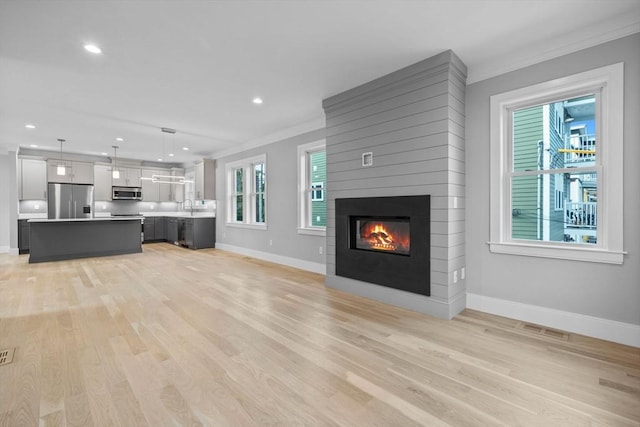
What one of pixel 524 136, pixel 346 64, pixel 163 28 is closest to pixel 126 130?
pixel 163 28

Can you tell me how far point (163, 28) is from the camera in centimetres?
256

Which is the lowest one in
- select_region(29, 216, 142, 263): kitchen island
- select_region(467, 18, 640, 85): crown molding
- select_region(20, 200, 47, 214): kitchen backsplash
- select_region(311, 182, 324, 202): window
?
select_region(29, 216, 142, 263): kitchen island

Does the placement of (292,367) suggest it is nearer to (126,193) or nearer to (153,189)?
(126,193)

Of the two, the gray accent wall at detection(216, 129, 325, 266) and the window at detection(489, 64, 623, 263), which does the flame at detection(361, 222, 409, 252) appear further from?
the gray accent wall at detection(216, 129, 325, 266)

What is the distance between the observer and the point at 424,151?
321cm

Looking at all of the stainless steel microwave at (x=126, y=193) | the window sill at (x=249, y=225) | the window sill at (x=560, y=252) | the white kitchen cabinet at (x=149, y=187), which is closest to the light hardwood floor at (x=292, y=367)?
the window sill at (x=560, y=252)

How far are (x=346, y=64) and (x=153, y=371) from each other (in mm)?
3359

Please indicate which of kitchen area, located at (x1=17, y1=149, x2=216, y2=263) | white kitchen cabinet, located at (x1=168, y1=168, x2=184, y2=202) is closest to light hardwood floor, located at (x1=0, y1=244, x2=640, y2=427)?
kitchen area, located at (x1=17, y1=149, x2=216, y2=263)

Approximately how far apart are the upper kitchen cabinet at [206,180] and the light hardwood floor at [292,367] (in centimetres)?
482

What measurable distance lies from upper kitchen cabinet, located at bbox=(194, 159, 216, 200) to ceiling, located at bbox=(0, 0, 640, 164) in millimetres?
3537

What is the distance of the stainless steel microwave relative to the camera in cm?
889

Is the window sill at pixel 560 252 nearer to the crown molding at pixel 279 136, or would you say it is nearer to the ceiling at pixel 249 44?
the ceiling at pixel 249 44

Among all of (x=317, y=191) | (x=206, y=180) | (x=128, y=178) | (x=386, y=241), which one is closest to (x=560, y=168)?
(x=386, y=241)

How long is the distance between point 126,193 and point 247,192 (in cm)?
461
